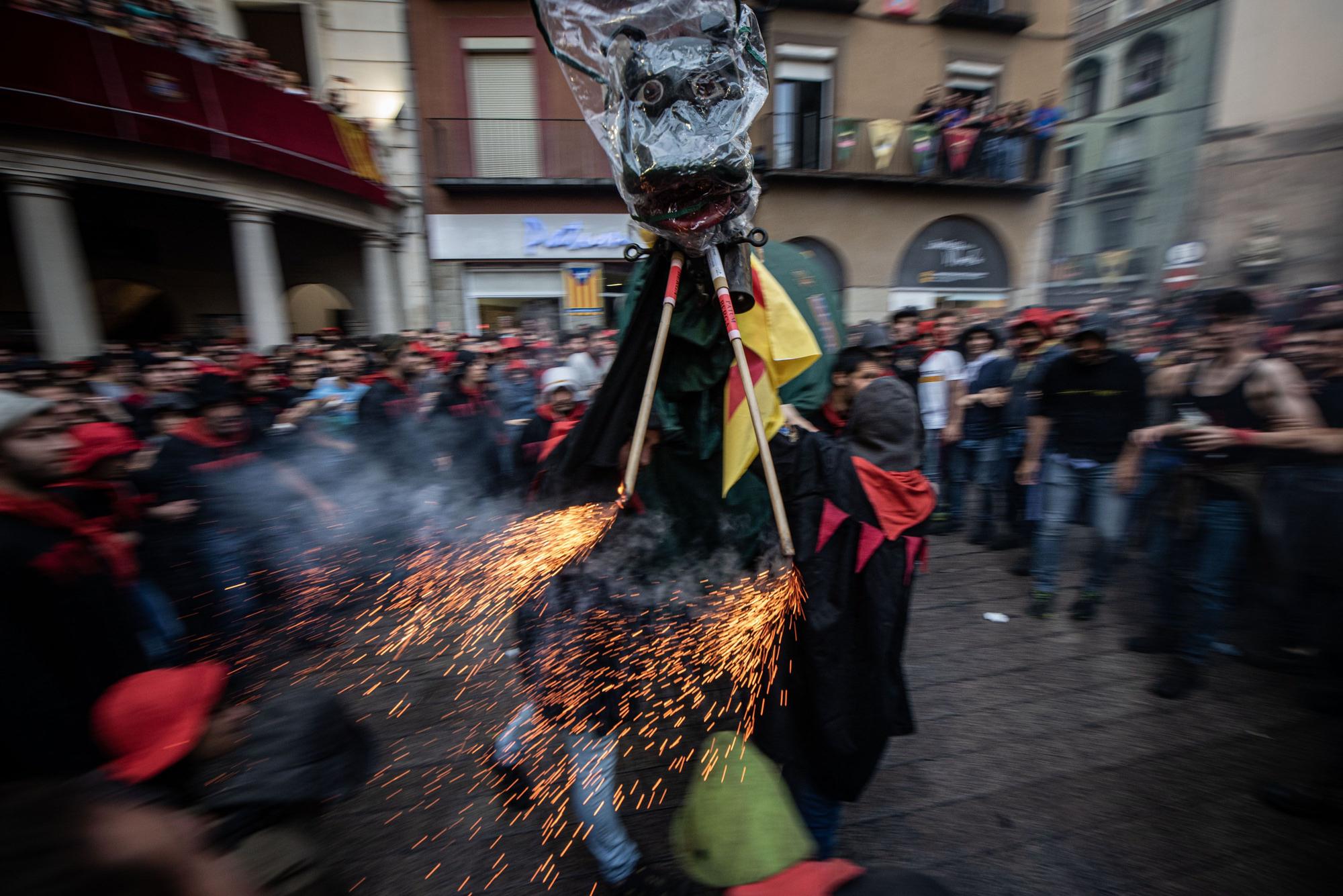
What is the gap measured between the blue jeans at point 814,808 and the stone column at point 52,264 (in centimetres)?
943

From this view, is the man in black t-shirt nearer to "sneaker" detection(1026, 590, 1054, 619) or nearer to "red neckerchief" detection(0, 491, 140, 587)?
"sneaker" detection(1026, 590, 1054, 619)

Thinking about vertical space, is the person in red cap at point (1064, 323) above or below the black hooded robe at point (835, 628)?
above

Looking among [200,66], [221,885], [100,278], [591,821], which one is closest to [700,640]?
[591,821]

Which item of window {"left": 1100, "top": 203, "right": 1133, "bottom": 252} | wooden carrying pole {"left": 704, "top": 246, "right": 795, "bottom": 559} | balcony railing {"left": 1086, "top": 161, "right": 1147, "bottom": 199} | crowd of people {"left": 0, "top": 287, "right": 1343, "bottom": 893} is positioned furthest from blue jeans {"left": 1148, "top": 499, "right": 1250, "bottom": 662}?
balcony railing {"left": 1086, "top": 161, "right": 1147, "bottom": 199}

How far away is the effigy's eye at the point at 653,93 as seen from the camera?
1824mm

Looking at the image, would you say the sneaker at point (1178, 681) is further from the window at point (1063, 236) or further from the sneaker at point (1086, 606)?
the window at point (1063, 236)

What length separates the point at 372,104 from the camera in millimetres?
10812

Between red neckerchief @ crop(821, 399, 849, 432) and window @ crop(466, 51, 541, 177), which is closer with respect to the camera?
red neckerchief @ crop(821, 399, 849, 432)

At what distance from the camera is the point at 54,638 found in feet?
6.83

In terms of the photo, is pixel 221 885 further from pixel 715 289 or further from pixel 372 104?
pixel 372 104

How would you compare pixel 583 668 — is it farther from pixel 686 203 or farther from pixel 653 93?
pixel 653 93

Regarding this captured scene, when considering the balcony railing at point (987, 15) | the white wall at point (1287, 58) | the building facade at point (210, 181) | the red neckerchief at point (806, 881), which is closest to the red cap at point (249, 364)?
the building facade at point (210, 181)

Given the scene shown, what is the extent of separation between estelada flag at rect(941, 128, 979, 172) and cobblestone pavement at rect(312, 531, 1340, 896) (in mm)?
11651

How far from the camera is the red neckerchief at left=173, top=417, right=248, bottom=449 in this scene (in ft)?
11.1
